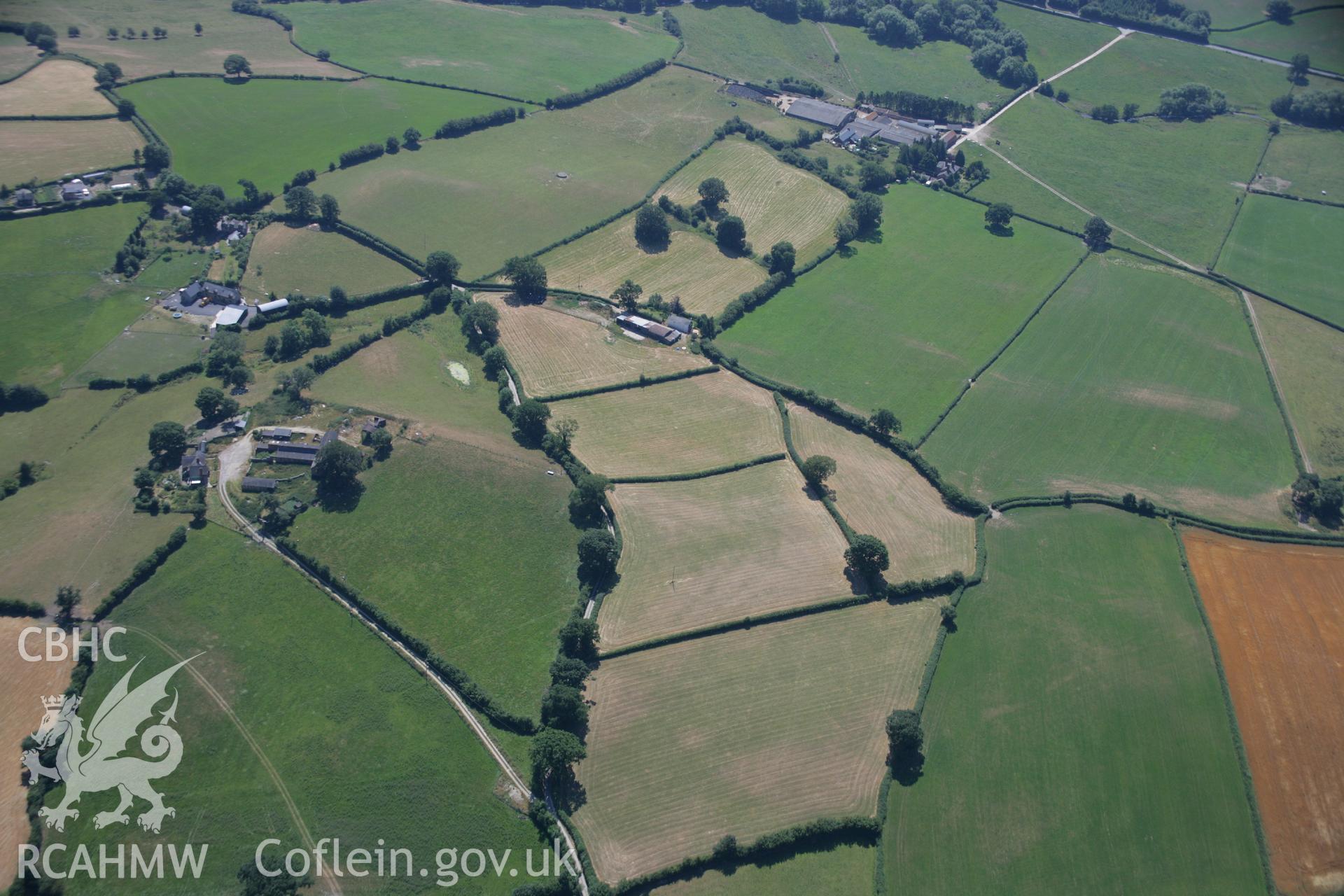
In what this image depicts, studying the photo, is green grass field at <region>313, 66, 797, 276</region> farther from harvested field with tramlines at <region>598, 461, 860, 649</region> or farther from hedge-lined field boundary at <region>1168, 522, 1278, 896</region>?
hedge-lined field boundary at <region>1168, 522, 1278, 896</region>

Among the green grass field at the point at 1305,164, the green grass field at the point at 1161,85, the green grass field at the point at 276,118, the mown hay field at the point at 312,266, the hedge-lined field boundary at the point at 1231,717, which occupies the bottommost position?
the hedge-lined field boundary at the point at 1231,717

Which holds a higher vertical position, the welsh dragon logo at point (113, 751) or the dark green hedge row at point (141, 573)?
the dark green hedge row at point (141, 573)

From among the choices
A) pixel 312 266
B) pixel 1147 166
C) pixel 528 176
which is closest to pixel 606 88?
pixel 528 176

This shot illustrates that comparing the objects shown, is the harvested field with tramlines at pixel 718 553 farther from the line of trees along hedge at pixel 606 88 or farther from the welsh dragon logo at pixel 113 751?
the line of trees along hedge at pixel 606 88

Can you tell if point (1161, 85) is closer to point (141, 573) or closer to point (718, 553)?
point (718, 553)

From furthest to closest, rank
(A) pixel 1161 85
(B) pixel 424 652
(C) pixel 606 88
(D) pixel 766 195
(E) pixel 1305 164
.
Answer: (A) pixel 1161 85, (C) pixel 606 88, (E) pixel 1305 164, (D) pixel 766 195, (B) pixel 424 652

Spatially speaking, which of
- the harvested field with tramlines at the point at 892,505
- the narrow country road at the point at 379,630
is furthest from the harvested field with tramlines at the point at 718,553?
the narrow country road at the point at 379,630

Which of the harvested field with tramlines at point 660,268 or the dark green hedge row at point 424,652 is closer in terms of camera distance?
the dark green hedge row at point 424,652
